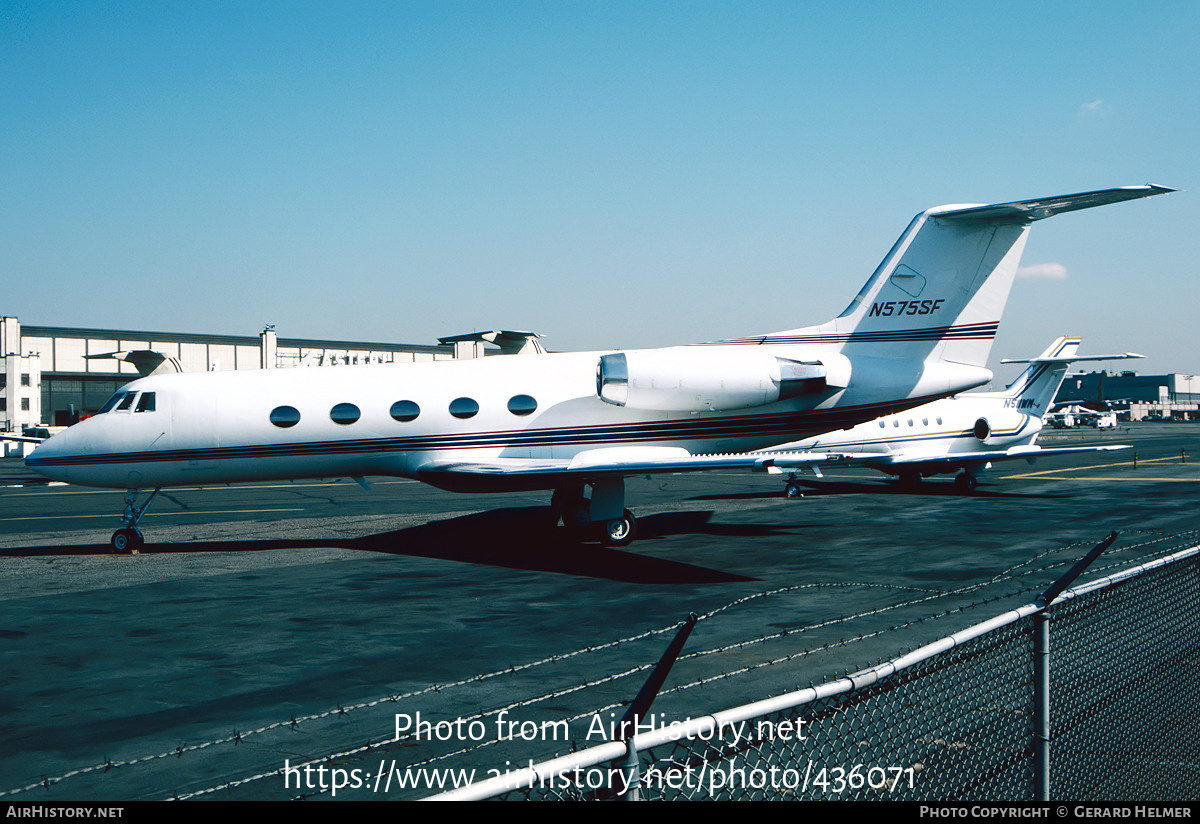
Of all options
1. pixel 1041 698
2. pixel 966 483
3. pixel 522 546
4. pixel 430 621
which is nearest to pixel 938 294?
pixel 522 546

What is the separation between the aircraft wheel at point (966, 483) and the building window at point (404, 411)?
738 inches

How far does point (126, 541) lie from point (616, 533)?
9.32 meters

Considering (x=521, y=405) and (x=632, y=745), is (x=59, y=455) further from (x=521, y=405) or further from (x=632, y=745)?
(x=632, y=745)

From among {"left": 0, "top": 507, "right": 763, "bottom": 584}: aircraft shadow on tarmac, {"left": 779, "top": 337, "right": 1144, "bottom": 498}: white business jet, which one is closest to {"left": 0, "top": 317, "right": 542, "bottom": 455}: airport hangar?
{"left": 779, "top": 337, "right": 1144, "bottom": 498}: white business jet

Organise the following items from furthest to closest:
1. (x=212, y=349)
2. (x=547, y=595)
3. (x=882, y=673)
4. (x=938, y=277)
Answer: (x=212, y=349)
(x=938, y=277)
(x=547, y=595)
(x=882, y=673)

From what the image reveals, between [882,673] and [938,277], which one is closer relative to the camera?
[882,673]

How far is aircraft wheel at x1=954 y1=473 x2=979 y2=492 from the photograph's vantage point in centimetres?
2881

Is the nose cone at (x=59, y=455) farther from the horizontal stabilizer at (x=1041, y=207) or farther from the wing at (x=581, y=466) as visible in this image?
the horizontal stabilizer at (x=1041, y=207)

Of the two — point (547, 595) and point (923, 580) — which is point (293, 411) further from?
point (923, 580)

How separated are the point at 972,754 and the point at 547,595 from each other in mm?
7415

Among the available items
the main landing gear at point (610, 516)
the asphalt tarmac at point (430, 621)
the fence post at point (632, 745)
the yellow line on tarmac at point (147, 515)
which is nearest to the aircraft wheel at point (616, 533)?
the main landing gear at point (610, 516)
